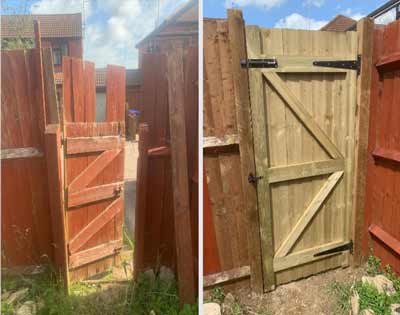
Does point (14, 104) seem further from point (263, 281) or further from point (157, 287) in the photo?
point (263, 281)

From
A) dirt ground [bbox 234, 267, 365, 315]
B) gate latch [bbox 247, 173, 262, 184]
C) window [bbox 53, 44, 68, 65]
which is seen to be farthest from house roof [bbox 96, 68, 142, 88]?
dirt ground [bbox 234, 267, 365, 315]

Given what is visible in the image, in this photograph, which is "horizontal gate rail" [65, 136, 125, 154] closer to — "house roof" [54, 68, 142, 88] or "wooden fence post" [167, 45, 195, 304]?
"house roof" [54, 68, 142, 88]

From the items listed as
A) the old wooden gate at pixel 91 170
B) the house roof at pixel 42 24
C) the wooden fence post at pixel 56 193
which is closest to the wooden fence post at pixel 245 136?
the old wooden gate at pixel 91 170

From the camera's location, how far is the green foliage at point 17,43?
1307 mm

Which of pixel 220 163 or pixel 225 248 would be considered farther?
pixel 225 248

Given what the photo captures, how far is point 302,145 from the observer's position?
238cm

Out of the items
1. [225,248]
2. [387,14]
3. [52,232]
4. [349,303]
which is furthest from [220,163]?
[387,14]

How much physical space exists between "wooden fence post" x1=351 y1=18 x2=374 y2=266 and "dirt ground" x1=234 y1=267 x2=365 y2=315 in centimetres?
32

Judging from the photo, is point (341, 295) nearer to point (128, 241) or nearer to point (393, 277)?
point (393, 277)

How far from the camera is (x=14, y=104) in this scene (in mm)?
1345

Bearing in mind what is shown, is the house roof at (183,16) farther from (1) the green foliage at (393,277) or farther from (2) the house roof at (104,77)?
(1) the green foliage at (393,277)

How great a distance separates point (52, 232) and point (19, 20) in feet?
2.79

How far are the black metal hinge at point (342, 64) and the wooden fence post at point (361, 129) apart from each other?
0.04m

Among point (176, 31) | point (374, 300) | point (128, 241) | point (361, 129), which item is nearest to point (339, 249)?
point (374, 300)
